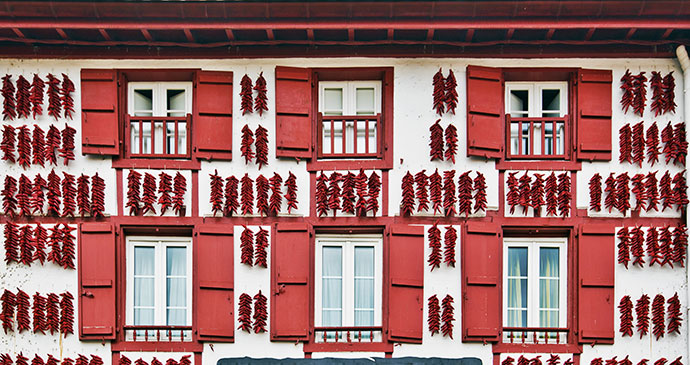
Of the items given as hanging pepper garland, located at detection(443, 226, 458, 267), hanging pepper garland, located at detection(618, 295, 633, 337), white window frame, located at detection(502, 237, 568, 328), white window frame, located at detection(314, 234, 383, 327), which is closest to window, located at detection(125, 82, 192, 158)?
white window frame, located at detection(314, 234, 383, 327)

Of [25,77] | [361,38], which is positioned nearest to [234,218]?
[361,38]

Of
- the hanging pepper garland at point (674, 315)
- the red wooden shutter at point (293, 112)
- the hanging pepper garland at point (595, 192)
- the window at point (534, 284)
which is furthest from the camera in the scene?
the window at point (534, 284)

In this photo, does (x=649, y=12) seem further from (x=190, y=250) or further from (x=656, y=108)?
(x=190, y=250)

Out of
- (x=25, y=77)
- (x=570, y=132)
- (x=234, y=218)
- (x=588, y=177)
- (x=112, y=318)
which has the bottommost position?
(x=112, y=318)

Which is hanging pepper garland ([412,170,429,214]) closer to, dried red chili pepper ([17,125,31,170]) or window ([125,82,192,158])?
window ([125,82,192,158])

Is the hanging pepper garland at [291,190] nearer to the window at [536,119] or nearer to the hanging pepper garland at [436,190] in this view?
Answer: the hanging pepper garland at [436,190]

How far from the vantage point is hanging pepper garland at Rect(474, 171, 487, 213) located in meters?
7.00

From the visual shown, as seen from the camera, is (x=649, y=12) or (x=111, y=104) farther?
(x=111, y=104)

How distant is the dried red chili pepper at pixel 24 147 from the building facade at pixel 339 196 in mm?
27

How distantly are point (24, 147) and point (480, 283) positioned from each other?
6205mm

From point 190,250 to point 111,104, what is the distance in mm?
2200

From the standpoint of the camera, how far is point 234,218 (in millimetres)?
7133

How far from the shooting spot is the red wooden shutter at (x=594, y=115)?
7051mm

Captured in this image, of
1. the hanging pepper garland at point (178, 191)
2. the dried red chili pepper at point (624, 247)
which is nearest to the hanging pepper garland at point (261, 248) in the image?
the hanging pepper garland at point (178, 191)
